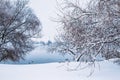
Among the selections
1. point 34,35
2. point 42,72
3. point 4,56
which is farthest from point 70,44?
point 34,35

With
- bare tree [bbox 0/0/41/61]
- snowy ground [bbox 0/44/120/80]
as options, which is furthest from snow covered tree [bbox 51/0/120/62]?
bare tree [bbox 0/0/41/61]

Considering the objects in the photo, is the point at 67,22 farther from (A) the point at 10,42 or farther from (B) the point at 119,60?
(A) the point at 10,42

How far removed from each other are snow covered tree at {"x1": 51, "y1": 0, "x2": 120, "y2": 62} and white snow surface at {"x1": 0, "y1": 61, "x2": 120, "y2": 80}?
1.30ft

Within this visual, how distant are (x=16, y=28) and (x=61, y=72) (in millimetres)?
18876

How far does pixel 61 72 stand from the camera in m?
8.22

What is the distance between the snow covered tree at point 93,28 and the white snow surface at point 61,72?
0.40 metres

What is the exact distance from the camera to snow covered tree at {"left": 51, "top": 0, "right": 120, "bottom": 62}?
777cm

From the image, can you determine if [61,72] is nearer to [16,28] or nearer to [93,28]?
[93,28]

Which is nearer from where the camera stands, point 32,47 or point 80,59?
point 80,59

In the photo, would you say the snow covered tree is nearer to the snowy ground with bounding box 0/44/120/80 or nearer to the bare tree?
the snowy ground with bounding box 0/44/120/80

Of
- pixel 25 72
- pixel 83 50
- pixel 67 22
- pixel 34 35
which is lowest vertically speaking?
pixel 25 72

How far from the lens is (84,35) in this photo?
7922mm

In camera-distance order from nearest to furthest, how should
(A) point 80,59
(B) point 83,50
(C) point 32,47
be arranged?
1. (B) point 83,50
2. (A) point 80,59
3. (C) point 32,47

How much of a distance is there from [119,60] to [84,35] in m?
1.74
